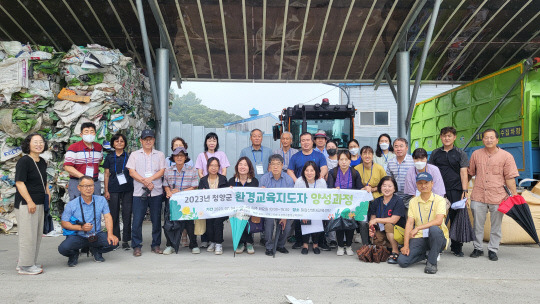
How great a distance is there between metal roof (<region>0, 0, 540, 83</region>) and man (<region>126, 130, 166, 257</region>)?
4.26 m

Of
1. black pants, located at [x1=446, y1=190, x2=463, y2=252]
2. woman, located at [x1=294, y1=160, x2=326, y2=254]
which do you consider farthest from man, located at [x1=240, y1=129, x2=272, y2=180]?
black pants, located at [x1=446, y1=190, x2=463, y2=252]

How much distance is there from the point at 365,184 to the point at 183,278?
3.28 metres

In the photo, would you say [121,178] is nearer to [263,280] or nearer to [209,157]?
[209,157]

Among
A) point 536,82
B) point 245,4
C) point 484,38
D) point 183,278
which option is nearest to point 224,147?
point 245,4

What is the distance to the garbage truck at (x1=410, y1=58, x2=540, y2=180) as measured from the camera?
879 cm

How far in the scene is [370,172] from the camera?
23.4 feet

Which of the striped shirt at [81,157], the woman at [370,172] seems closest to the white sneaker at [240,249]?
the woman at [370,172]

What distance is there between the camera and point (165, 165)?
277 inches

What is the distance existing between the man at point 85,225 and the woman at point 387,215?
3.62m

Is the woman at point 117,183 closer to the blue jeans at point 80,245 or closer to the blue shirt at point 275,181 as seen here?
the blue jeans at point 80,245

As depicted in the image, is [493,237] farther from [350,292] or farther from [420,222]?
[350,292]

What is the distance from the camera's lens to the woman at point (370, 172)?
23.1 feet

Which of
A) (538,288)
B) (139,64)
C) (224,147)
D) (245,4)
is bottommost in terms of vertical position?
(538,288)

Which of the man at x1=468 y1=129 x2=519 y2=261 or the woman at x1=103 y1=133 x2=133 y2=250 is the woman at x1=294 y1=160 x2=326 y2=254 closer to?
the man at x1=468 y1=129 x2=519 y2=261
